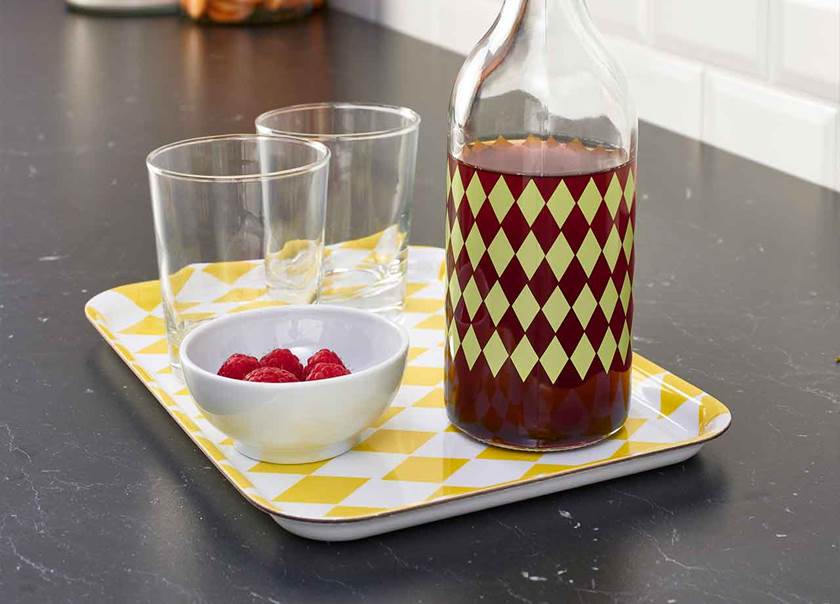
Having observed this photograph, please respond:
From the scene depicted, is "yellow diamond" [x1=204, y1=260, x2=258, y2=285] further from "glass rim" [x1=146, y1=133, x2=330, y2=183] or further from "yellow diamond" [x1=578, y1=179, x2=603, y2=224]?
"yellow diamond" [x1=578, y1=179, x2=603, y2=224]

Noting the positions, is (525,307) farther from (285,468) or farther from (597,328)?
(285,468)

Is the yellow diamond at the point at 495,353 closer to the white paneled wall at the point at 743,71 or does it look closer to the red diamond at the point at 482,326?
the red diamond at the point at 482,326

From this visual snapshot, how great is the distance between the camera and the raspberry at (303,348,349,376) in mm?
759

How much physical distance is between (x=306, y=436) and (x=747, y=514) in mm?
229

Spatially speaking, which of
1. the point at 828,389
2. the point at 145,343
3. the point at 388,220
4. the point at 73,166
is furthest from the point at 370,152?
the point at 73,166

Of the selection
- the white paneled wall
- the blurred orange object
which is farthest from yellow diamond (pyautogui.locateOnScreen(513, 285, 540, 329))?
the blurred orange object

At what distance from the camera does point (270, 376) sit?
73cm

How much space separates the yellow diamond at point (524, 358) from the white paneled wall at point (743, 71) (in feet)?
2.11

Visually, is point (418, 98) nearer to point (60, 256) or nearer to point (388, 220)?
point (60, 256)

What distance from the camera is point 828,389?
0.86m

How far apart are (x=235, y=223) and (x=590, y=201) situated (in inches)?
9.0

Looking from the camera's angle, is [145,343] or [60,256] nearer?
[145,343]

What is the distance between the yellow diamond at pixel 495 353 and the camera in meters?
0.73

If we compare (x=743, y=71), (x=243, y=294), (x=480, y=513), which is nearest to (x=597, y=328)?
(x=480, y=513)
